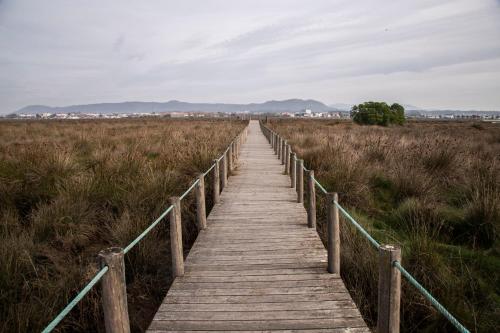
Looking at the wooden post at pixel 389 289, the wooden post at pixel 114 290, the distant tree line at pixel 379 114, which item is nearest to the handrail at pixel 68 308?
the wooden post at pixel 114 290

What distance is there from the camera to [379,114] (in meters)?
46.7

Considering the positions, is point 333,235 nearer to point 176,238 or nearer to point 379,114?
point 176,238

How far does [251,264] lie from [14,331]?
2590mm

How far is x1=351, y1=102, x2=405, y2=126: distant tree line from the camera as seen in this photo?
152ft

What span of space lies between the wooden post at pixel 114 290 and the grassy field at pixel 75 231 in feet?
4.29

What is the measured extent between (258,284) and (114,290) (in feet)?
6.21

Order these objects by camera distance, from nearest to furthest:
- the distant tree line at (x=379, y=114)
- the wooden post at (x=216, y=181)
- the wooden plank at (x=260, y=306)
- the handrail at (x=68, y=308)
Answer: the handrail at (x=68, y=308)
the wooden plank at (x=260, y=306)
the wooden post at (x=216, y=181)
the distant tree line at (x=379, y=114)

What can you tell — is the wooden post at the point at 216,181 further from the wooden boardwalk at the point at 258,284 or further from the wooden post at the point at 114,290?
the wooden post at the point at 114,290

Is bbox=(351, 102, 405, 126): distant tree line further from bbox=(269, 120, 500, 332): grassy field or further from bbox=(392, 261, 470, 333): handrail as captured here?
bbox=(392, 261, 470, 333): handrail

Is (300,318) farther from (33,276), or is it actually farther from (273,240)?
(33,276)

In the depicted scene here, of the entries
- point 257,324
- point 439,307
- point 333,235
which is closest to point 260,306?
point 257,324

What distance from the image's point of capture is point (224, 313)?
10.7 feet

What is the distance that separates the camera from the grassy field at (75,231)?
3729 mm

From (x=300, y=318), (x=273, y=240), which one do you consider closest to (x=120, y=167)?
(x=273, y=240)
